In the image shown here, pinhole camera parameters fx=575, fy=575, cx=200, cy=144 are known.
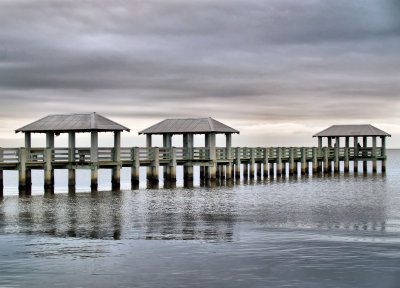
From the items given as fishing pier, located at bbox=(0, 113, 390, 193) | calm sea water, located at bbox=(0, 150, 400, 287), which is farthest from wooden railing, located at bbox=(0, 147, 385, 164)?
calm sea water, located at bbox=(0, 150, 400, 287)

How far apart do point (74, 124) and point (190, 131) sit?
1002 centimetres

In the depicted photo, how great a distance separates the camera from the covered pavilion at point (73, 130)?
37912 millimetres

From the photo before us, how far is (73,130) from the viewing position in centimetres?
3859

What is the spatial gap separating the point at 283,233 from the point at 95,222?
7.54m

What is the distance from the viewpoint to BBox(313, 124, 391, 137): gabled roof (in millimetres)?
61438

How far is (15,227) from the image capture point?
68.4 feet

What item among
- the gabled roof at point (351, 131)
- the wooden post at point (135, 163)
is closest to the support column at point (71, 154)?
the wooden post at point (135, 163)

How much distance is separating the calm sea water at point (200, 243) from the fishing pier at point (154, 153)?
7563mm

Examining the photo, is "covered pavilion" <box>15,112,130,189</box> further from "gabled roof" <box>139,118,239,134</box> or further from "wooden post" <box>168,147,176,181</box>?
"gabled roof" <box>139,118,239,134</box>

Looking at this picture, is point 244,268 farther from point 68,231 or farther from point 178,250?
point 68,231

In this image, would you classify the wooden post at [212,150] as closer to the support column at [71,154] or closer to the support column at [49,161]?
the support column at [71,154]

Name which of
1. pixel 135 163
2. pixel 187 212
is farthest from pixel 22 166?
pixel 187 212

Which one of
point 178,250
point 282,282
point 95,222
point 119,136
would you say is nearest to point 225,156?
point 119,136

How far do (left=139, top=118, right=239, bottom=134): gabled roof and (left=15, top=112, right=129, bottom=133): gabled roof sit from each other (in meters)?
7.03
